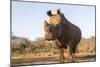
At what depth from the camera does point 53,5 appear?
2.83m

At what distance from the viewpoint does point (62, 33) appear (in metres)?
2.87

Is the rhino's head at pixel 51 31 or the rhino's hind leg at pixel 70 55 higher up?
the rhino's head at pixel 51 31

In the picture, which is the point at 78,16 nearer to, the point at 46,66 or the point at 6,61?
the point at 46,66

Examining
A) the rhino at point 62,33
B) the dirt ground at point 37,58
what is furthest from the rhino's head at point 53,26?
the dirt ground at point 37,58

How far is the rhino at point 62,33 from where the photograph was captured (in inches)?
111

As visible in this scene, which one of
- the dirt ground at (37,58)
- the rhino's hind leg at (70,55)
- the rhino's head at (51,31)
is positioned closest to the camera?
the dirt ground at (37,58)

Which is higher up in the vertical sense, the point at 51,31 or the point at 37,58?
the point at 51,31

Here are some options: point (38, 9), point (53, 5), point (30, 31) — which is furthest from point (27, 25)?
point (53, 5)

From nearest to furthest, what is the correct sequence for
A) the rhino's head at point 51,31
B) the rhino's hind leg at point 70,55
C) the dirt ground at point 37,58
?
the dirt ground at point 37,58
the rhino's head at point 51,31
the rhino's hind leg at point 70,55

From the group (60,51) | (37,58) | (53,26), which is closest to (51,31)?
(53,26)

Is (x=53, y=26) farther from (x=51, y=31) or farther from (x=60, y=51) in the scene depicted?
(x=60, y=51)

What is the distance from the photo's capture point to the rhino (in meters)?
2.81

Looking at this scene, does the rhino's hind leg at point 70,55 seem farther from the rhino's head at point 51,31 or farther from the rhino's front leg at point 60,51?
the rhino's head at point 51,31

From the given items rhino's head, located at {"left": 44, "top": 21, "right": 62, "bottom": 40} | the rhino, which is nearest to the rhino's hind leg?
the rhino
